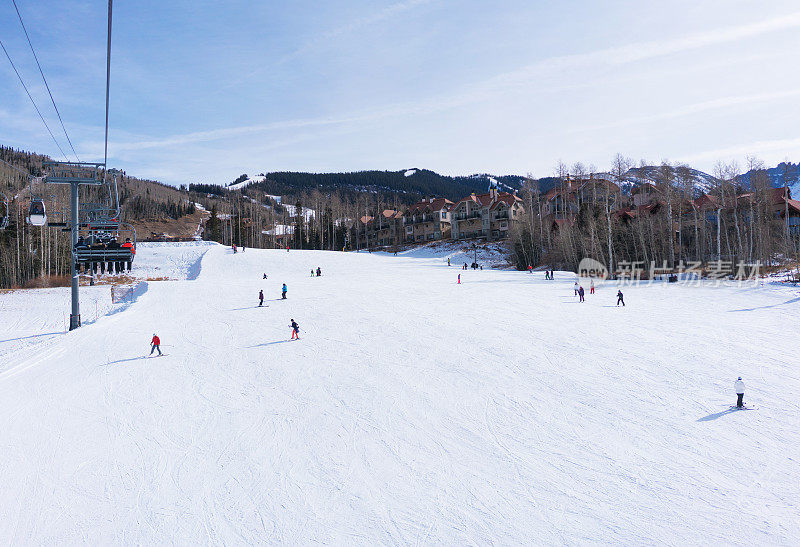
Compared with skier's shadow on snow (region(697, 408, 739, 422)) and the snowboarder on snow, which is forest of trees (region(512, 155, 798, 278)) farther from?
the snowboarder on snow

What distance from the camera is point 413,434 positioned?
9.65 metres

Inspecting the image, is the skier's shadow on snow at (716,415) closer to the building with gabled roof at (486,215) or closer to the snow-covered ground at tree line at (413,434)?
the snow-covered ground at tree line at (413,434)

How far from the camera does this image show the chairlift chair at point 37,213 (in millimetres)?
15623

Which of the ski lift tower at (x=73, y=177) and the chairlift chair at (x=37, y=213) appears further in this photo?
the ski lift tower at (x=73, y=177)

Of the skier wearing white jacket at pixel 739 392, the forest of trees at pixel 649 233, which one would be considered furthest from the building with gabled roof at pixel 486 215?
the skier wearing white jacket at pixel 739 392

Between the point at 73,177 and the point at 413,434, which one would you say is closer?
the point at 413,434

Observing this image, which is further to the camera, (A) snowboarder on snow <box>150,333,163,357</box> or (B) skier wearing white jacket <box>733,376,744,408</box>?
(A) snowboarder on snow <box>150,333,163,357</box>

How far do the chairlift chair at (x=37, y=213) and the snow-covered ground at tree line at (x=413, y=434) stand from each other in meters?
5.66

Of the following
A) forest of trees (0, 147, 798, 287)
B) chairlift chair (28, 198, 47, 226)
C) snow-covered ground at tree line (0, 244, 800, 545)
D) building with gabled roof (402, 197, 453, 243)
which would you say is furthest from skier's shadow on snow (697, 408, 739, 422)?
building with gabled roof (402, 197, 453, 243)

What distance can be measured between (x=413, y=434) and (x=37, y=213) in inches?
662

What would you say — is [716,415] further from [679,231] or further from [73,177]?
[679,231]

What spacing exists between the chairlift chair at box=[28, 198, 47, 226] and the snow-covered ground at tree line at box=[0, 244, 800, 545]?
18.6ft

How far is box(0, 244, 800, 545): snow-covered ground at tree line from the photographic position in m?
6.77

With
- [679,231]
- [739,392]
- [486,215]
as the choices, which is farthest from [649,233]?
[739,392]
